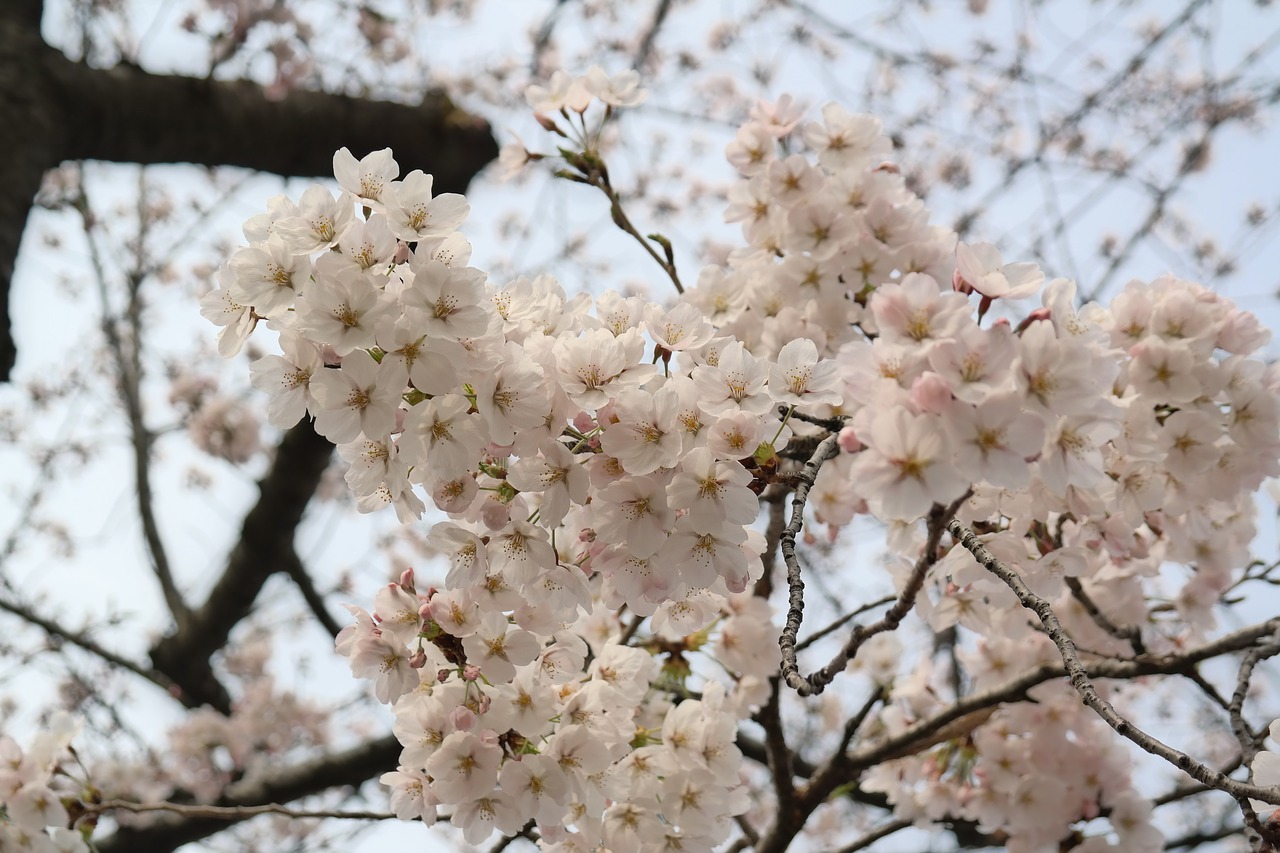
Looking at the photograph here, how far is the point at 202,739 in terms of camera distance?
4168mm

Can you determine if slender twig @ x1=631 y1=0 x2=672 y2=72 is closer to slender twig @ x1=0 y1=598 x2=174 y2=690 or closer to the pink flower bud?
slender twig @ x1=0 y1=598 x2=174 y2=690

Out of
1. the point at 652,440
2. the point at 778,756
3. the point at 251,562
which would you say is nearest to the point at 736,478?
the point at 652,440

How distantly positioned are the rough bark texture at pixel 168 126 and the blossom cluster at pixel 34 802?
144 cm

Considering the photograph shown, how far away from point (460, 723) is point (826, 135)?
125 centimetres

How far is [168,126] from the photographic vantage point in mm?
3346

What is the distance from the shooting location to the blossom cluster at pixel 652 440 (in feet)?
2.95

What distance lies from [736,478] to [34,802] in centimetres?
149

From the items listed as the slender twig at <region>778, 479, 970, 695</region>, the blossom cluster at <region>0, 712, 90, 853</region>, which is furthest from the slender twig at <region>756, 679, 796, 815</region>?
the blossom cluster at <region>0, 712, 90, 853</region>

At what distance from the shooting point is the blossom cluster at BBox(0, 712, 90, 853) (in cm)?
156

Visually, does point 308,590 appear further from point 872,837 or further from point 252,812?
point 872,837

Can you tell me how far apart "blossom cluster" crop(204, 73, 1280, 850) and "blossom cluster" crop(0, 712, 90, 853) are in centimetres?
85

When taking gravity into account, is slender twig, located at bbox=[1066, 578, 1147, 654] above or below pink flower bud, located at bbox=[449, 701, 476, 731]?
above

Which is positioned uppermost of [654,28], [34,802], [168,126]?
[654,28]

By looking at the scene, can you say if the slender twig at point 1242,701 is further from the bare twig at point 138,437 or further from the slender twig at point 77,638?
the bare twig at point 138,437
